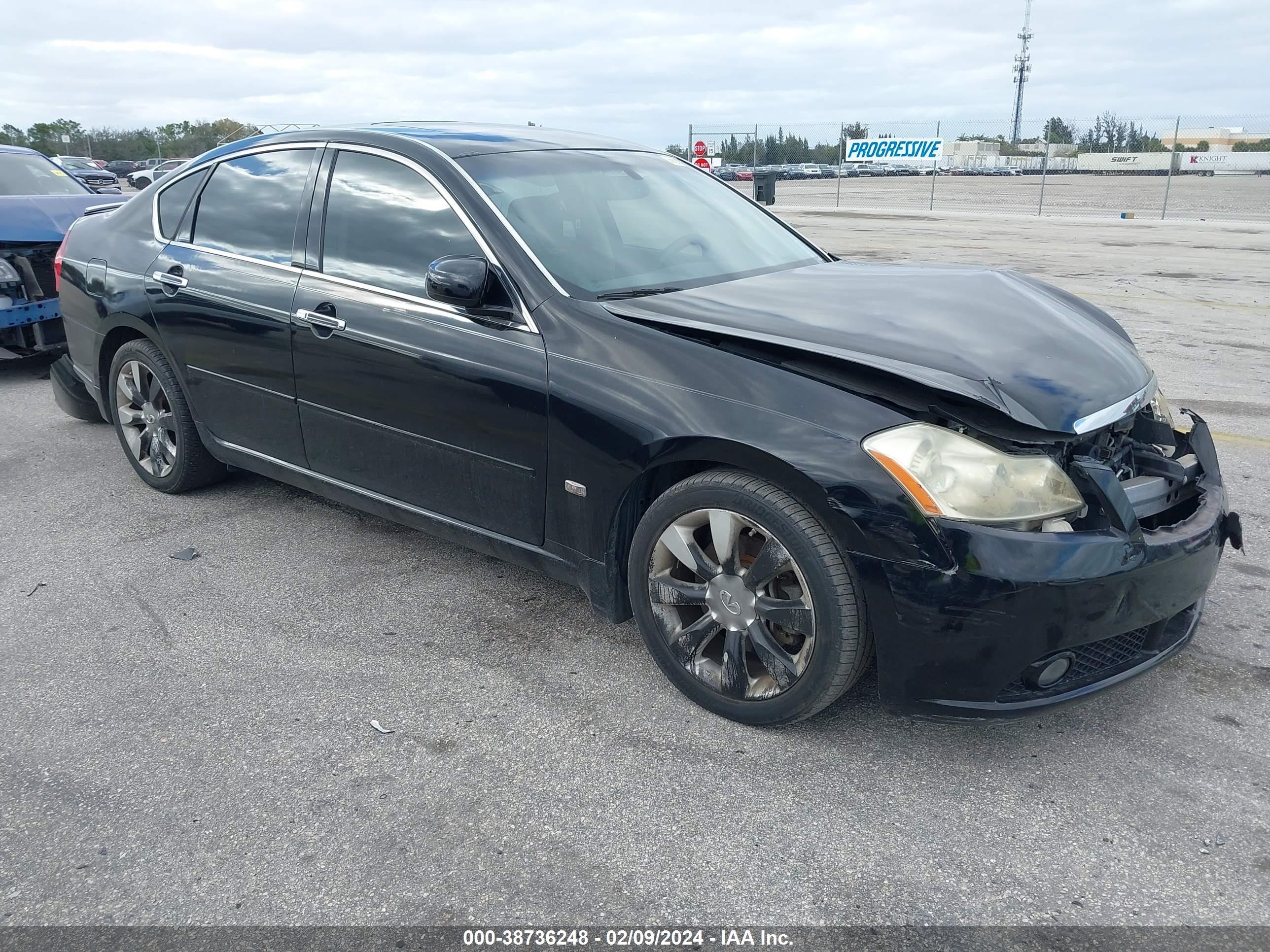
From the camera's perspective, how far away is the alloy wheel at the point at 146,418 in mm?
4785

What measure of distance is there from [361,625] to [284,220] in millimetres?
1657

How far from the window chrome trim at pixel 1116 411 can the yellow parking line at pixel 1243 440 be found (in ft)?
9.30

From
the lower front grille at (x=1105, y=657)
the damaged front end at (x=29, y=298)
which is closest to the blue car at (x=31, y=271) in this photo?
the damaged front end at (x=29, y=298)

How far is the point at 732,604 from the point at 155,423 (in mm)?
3296

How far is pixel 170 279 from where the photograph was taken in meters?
4.45

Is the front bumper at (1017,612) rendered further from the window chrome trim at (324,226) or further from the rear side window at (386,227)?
the rear side window at (386,227)

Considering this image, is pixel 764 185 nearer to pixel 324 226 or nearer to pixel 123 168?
pixel 324 226

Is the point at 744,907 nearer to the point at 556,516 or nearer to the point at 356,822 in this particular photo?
the point at 356,822

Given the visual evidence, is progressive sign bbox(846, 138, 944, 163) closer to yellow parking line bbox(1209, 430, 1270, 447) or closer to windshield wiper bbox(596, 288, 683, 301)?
yellow parking line bbox(1209, 430, 1270, 447)

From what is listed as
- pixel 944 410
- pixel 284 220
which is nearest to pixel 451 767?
pixel 944 410

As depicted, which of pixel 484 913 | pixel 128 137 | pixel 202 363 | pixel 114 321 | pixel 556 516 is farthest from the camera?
pixel 128 137

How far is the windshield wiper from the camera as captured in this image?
10.7ft

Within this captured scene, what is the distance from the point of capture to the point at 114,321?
4.78 meters

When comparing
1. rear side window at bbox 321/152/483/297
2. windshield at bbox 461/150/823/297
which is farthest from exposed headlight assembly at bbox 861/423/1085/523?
rear side window at bbox 321/152/483/297
